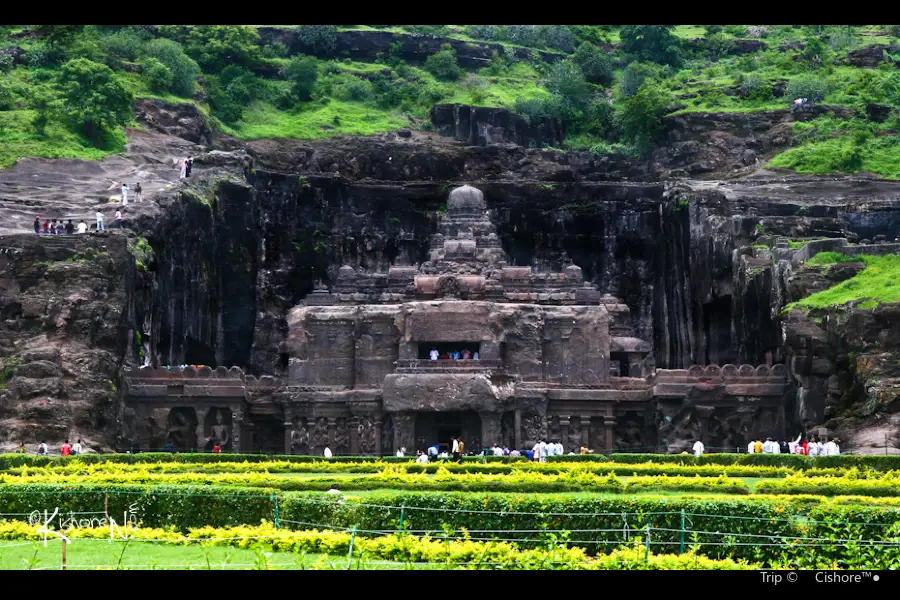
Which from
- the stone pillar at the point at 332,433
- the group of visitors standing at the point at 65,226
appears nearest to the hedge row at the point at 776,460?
the stone pillar at the point at 332,433

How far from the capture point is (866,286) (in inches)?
1991

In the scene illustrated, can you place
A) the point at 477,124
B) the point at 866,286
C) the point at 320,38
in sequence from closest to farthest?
the point at 866,286 → the point at 477,124 → the point at 320,38

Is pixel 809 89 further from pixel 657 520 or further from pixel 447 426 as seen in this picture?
pixel 657 520

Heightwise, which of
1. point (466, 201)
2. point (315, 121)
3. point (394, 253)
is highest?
point (315, 121)

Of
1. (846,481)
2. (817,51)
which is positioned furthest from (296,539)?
(817,51)

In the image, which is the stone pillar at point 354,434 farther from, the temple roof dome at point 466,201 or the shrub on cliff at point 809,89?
the shrub on cliff at point 809,89

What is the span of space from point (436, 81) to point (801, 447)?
50458 millimetres

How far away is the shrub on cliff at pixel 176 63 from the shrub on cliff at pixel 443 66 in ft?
51.9

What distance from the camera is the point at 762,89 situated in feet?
277

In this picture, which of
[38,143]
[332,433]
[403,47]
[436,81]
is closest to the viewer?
[332,433]

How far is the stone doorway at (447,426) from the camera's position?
A: 2119 inches

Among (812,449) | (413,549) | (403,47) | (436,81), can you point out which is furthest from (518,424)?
(403,47)

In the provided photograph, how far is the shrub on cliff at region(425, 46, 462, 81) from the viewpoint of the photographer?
3632 inches

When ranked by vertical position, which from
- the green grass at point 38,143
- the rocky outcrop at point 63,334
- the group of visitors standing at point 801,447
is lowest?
the group of visitors standing at point 801,447
